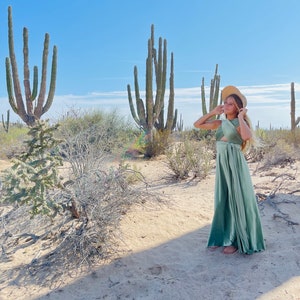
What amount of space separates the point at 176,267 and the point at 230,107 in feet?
5.49

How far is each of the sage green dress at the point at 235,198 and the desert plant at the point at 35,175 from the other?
174cm

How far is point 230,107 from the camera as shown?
3.47 meters

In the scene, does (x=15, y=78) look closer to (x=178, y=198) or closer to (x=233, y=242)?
(x=178, y=198)

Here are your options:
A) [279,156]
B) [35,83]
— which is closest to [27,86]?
[35,83]

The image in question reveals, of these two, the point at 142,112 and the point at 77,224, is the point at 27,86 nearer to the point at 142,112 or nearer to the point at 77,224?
the point at 142,112

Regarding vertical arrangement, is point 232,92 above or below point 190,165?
above

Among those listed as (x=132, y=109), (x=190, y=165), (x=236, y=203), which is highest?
(x=132, y=109)

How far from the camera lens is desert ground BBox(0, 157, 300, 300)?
3.21m

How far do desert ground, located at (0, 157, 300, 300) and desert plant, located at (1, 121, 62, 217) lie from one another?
0.64m

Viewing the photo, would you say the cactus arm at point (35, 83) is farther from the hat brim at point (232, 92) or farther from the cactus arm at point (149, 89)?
the hat brim at point (232, 92)

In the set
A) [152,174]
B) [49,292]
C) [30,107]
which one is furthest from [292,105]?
[49,292]

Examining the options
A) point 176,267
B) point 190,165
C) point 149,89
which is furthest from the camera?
point 149,89

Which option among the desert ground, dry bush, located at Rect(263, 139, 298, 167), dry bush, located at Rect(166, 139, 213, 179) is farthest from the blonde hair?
dry bush, located at Rect(263, 139, 298, 167)

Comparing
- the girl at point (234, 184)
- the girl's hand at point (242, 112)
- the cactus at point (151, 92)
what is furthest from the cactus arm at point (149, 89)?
the girl's hand at point (242, 112)
